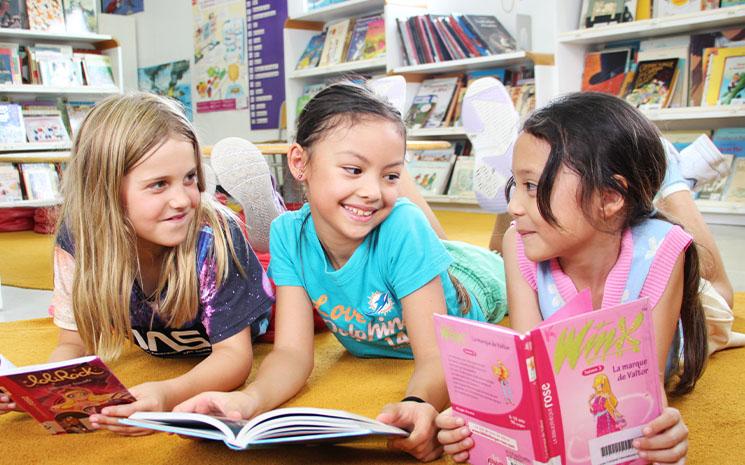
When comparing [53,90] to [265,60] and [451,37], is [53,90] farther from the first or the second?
[451,37]

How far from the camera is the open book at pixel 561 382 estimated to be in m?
0.68

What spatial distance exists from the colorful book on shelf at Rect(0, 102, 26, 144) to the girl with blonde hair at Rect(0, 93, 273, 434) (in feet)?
10.6

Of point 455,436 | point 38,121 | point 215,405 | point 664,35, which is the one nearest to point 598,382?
point 455,436

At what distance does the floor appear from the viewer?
1950 mm

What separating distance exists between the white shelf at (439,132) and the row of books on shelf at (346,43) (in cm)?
44

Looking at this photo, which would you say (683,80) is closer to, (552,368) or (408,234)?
(408,234)

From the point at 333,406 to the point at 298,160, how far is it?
376 millimetres

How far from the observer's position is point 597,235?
0.97 metres

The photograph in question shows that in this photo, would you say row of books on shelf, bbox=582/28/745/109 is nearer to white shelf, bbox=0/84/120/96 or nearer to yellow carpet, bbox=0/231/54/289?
yellow carpet, bbox=0/231/54/289

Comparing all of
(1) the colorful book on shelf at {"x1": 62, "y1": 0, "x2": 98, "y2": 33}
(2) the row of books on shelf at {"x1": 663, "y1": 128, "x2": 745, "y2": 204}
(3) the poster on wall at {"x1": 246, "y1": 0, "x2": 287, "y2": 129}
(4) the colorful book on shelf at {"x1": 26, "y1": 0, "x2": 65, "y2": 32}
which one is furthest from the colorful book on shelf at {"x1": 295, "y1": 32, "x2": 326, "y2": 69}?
(2) the row of books on shelf at {"x1": 663, "y1": 128, "x2": 745, "y2": 204}

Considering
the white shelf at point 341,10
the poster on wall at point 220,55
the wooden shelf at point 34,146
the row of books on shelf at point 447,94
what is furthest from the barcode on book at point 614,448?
the poster on wall at point 220,55

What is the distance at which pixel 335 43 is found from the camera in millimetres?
4297

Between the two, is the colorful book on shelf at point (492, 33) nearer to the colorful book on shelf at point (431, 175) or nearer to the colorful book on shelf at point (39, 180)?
the colorful book on shelf at point (431, 175)

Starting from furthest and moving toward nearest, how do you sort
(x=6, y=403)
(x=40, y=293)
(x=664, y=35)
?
(x=664, y=35)
(x=40, y=293)
(x=6, y=403)
